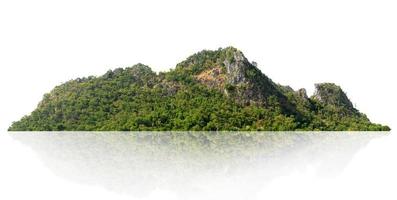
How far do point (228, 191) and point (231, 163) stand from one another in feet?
22.2

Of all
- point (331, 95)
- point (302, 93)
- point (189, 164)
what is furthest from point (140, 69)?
point (189, 164)

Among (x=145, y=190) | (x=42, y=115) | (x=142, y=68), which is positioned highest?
(x=142, y=68)

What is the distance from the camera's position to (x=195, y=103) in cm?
6388

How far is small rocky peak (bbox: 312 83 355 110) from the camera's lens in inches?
2781

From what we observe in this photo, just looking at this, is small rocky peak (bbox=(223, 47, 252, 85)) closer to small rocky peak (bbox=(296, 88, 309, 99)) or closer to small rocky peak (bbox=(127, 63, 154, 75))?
small rocky peak (bbox=(296, 88, 309, 99))

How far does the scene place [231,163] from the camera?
25578mm

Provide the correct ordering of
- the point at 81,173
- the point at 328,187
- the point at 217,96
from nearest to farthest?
the point at 328,187
the point at 81,173
the point at 217,96

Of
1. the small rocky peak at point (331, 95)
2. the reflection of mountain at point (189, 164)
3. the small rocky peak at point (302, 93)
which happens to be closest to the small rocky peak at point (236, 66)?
the small rocky peak at point (302, 93)

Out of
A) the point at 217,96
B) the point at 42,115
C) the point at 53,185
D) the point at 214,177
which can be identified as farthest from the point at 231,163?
the point at 42,115

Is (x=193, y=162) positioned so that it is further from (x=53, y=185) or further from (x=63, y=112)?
(x=63, y=112)

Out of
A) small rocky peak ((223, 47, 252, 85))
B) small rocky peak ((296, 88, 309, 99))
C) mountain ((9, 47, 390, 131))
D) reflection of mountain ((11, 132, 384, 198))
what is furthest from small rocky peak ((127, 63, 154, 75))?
reflection of mountain ((11, 132, 384, 198))

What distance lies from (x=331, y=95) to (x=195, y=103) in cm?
1565

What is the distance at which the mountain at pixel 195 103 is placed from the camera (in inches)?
2388

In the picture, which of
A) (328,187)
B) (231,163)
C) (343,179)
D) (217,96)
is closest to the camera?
(328,187)
